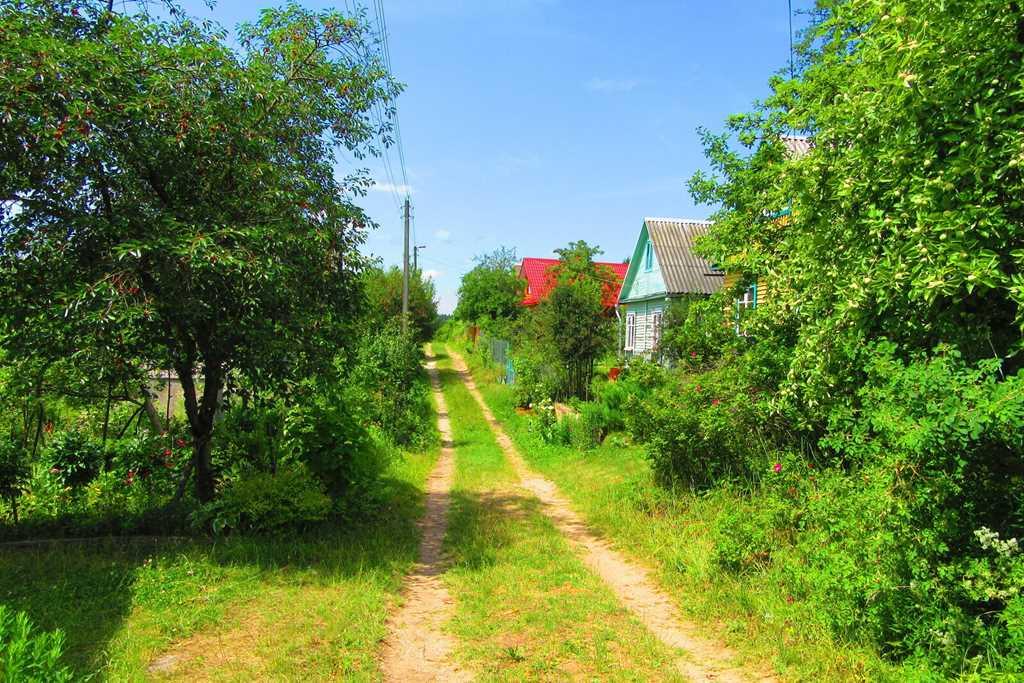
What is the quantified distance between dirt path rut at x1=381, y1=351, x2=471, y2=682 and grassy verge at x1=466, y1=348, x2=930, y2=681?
206 cm

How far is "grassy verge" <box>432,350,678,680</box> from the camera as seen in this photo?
4.75 meters

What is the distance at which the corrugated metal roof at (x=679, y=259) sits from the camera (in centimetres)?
2484

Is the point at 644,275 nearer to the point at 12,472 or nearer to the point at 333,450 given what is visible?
the point at 333,450

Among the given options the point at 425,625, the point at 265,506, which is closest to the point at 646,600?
the point at 425,625

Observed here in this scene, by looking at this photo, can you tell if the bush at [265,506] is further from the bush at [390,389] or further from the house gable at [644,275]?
the house gable at [644,275]

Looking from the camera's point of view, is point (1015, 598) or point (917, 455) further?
point (917, 455)

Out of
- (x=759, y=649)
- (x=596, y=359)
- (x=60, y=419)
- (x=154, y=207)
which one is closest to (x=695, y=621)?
(x=759, y=649)

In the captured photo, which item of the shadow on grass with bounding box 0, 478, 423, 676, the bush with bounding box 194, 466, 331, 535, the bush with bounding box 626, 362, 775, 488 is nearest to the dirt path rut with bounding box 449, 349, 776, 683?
the bush with bounding box 626, 362, 775, 488

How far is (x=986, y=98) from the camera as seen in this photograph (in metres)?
3.72

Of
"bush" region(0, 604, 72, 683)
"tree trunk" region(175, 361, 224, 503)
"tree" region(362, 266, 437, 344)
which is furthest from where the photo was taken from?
"tree" region(362, 266, 437, 344)

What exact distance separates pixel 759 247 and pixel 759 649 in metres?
5.31

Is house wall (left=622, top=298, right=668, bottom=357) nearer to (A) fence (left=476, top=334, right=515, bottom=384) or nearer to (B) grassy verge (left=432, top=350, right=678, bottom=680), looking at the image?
(A) fence (left=476, top=334, right=515, bottom=384)

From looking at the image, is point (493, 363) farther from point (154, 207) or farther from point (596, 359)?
point (154, 207)

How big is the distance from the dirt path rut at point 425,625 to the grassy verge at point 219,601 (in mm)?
134
